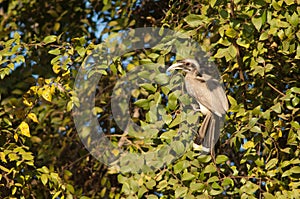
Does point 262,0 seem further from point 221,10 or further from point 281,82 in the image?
point 281,82

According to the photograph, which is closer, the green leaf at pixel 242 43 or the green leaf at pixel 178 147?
the green leaf at pixel 178 147

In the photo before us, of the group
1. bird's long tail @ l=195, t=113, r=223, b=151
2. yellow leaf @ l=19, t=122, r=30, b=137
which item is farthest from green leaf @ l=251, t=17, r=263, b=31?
yellow leaf @ l=19, t=122, r=30, b=137

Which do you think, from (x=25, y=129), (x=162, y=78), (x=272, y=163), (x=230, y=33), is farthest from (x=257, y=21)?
(x=25, y=129)

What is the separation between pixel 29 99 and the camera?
7.60ft

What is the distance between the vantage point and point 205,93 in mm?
2123

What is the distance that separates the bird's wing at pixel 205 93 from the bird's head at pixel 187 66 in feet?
0.10

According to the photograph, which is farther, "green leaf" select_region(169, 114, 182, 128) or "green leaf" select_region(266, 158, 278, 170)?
"green leaf" select_region(266, 158, 278, 170)

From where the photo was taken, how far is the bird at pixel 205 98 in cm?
212

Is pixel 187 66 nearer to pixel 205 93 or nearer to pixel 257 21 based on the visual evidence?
pixel 205 93

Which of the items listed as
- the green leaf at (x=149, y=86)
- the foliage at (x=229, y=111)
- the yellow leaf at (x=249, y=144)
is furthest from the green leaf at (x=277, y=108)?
the green leaf at (x=149, y=86)

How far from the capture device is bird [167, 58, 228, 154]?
212 cm

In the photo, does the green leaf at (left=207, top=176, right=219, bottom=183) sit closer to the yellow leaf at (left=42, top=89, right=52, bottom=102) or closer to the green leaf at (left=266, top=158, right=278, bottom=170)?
the green leaf at (left=266, top=158, right=278, bottom=170)

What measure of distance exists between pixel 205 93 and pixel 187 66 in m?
0.11

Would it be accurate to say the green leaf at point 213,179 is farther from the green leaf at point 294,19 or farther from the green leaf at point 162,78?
the green leaf at point 294,19
